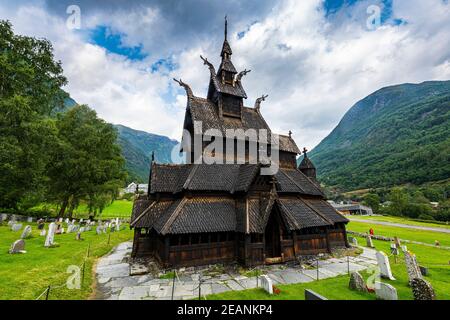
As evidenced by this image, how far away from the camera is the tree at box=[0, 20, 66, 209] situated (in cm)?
1989

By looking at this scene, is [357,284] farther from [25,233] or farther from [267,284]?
[25,233]

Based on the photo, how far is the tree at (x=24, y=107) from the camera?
65.3 feet

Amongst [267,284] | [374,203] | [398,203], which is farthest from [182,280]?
[374,203]

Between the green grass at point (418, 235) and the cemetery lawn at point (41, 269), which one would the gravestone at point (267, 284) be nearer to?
the cemetery lawn at point (41, 269)

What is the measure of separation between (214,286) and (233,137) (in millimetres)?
10911

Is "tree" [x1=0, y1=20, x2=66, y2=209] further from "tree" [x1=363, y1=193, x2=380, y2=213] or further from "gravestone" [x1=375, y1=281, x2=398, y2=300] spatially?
"tree" [x1=363, y1=193, x2=380, y2=213]

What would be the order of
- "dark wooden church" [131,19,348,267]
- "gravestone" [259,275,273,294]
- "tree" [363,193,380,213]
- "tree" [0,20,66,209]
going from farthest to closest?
"tree" [363,193,380,213] → "tree" [0,20,66,209] → "dark wooden church" [131,19,348,267] → "gravestone" [259,275,273,294]

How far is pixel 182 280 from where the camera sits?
35.4ft

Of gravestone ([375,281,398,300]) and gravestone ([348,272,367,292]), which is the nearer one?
gravestone ([375,281,398,300])

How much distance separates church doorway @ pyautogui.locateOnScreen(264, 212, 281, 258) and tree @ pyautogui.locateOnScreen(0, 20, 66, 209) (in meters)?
23.2

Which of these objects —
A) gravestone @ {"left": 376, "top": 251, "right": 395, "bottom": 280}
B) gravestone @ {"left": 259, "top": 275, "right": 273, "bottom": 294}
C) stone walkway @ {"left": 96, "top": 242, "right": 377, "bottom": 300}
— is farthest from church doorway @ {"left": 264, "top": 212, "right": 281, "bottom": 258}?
gravestone @ {"left": 376, "top": 251, "right": 395, "bottom": 280}
